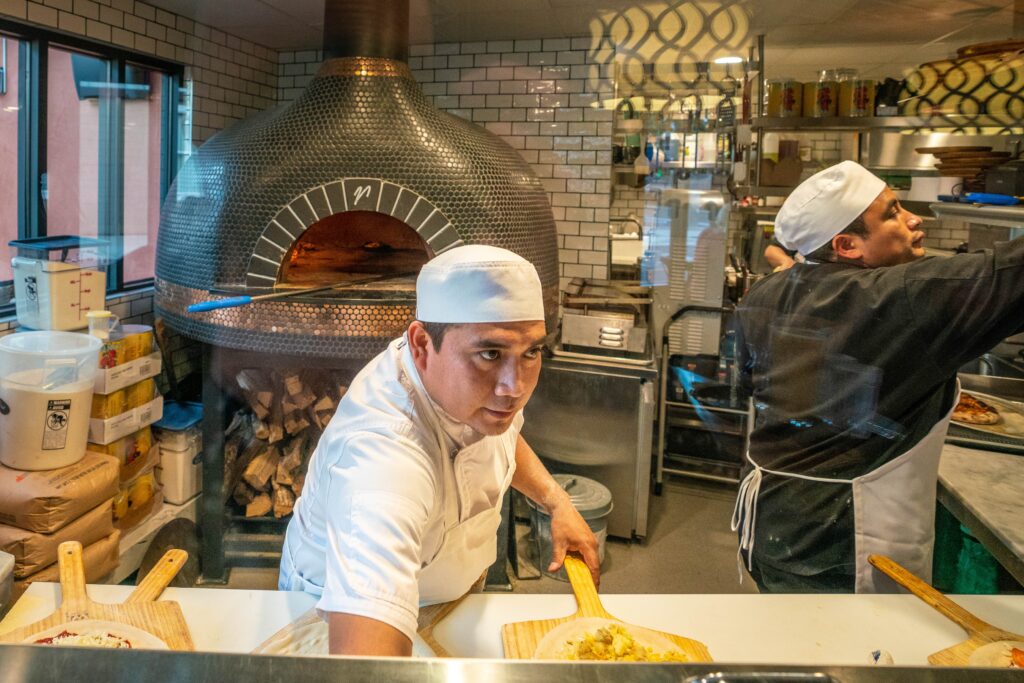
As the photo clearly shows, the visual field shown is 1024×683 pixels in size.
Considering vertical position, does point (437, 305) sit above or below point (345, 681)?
above

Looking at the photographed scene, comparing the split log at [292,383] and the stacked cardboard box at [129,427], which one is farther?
the split log at [292,383]

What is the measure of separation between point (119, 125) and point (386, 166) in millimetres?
516

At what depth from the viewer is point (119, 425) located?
40.4 inches

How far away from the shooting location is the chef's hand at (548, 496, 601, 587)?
0.94 meters

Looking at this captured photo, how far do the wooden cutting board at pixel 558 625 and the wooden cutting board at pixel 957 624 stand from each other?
0.72 ft

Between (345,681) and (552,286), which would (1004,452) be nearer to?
(552,286)

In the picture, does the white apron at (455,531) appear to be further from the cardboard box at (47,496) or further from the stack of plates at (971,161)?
the stack of plates at (971,161)

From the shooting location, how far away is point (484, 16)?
861mm

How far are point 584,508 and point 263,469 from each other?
509 mm

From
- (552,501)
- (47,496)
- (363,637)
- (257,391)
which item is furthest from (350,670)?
(257,391)

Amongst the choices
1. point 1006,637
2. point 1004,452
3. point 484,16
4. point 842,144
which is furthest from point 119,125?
point 1004,452

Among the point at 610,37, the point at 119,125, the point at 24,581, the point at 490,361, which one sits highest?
the point at 610,37

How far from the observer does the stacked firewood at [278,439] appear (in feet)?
3.64

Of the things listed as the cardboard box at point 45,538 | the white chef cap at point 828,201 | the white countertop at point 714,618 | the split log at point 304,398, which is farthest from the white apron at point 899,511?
the cardboard box at point 45,538
